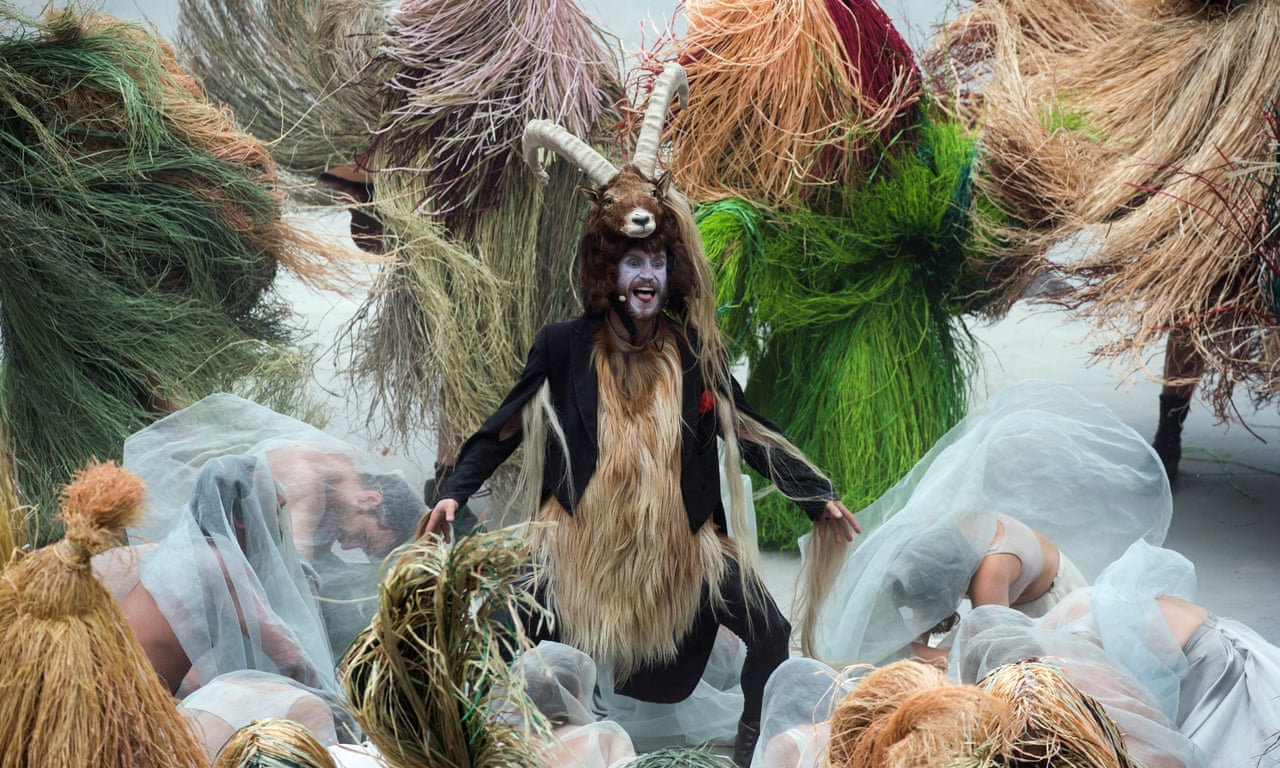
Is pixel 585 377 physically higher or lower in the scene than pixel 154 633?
higher

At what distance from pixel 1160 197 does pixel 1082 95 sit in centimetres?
47

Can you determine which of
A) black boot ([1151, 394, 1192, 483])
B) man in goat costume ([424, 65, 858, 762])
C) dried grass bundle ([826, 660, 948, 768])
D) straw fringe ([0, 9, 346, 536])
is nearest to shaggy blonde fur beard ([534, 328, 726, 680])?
man in goat costume ([424, 65, 858, 762])

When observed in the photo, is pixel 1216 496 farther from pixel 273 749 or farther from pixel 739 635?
pixel 273 749

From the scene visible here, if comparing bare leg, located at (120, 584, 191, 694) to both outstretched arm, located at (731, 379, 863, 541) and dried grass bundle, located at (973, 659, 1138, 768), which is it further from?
dried grass bundle, located at (973, 659, 1138, 768)

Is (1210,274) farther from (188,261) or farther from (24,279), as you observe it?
(24,279)

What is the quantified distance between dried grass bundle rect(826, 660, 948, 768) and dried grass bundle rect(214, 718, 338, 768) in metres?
0.40

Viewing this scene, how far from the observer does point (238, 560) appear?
161 cm

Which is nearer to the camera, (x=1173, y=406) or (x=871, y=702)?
(x=871, y=702)

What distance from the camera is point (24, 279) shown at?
2188mm

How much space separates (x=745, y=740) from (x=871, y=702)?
891mm

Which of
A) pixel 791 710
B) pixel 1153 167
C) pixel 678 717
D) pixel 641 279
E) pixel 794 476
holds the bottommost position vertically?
pixel 678 717

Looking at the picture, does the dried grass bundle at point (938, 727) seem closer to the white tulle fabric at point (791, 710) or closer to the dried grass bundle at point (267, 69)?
the white tulle fabric at point (791, 710)

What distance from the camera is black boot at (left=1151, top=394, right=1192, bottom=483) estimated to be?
116 inches

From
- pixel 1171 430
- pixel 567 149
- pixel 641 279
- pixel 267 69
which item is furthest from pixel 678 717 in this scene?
pixel 267 69
